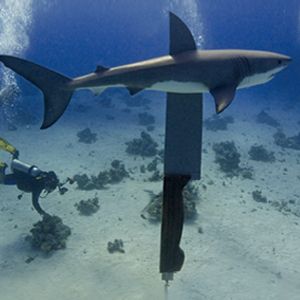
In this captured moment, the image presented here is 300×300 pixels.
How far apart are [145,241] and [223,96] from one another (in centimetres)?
723

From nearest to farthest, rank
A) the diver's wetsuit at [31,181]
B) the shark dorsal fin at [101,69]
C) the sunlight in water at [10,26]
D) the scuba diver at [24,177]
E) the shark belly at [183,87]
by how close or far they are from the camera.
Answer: the shark belly at [183,87] → the shark dorsal fin at [101,69] → the scuba diver at [24,177] → the diver's wetsuit at [31,181] → the sunlight in water at [10,26]

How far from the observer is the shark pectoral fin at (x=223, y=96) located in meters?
4.82

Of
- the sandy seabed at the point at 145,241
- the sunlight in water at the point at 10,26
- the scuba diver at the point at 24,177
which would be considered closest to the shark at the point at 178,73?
the sandy seabed at the point at 145,241

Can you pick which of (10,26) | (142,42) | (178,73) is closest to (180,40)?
(178,73)

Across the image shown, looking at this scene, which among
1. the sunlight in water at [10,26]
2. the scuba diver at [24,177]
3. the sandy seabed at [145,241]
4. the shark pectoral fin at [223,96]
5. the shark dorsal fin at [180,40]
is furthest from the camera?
the sunlight in water at [10,26]

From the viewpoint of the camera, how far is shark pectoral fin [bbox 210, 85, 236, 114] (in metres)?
4.82

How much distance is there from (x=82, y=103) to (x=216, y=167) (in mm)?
17296

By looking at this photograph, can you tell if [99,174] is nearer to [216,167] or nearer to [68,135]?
[216,167]

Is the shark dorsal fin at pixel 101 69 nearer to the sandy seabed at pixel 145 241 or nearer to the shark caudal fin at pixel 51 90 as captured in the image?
the shark caudal fin at pixel 51 90

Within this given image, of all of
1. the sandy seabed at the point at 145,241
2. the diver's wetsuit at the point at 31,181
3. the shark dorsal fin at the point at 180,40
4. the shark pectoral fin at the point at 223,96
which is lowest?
the sandy seabed at the point at 145,241

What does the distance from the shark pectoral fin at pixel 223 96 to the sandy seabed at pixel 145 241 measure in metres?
5.68

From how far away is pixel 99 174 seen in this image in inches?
614

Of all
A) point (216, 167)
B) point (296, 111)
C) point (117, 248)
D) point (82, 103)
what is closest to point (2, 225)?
point (117, 248)

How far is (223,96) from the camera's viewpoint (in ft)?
16.2
